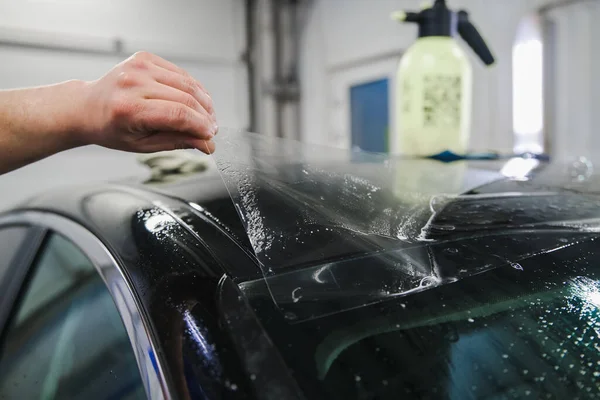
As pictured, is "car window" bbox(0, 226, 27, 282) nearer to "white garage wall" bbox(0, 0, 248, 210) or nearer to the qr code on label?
the qr code on label

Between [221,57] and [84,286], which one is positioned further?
[221,57]

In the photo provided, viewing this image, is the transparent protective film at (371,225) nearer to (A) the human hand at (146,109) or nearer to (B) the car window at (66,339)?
(A) the human hand at (146,109)

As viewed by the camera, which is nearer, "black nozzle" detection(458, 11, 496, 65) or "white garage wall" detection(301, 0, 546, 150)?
"black nozzle" detection(458, 11, 496, 65)

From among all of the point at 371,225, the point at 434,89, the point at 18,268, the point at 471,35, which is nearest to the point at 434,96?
the point at 434,89

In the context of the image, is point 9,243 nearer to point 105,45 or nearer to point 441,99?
point 441,99

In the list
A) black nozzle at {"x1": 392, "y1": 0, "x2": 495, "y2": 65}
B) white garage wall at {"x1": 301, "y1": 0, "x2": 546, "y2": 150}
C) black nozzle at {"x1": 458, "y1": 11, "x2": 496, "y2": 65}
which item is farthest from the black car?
white garage wall at {"x1": 301, "y1": 0, "x2": 546, "y2": 150}

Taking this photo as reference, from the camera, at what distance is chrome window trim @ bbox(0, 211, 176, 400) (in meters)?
0.31

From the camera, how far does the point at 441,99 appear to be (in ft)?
3.02

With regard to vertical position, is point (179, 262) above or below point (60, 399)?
above

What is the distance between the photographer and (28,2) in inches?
92.1

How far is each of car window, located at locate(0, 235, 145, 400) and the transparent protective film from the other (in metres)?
0.16

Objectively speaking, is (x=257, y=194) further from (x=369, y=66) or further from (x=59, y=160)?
(x=59, y=160)

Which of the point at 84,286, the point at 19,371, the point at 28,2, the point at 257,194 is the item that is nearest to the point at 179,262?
the point at 257,194

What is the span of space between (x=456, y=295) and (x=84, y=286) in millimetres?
418
